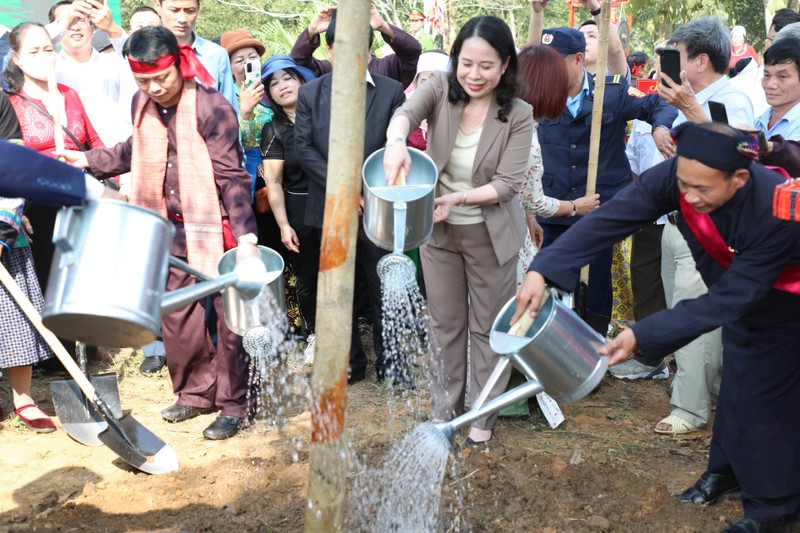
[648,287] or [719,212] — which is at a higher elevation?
[719,212]

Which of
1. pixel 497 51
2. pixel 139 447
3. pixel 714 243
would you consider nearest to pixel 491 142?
pixel 497 51

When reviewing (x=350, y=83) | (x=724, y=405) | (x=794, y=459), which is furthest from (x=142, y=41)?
(x=794, y=459)

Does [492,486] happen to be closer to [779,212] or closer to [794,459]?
[794,459]

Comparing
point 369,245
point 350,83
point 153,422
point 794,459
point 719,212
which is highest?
point 350,83

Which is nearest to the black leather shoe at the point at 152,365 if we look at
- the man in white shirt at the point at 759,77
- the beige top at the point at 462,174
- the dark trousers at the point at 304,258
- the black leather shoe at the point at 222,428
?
the dark trousers at the point at 304,258

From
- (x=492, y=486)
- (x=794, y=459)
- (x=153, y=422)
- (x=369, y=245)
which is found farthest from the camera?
(x=369, y=245)

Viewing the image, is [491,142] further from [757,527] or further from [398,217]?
[757,527]

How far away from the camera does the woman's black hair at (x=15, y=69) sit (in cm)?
455

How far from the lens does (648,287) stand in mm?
5125

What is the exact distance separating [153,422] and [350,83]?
270 cm

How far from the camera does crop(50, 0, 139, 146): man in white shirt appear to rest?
202 inches

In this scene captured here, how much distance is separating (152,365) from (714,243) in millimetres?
3523

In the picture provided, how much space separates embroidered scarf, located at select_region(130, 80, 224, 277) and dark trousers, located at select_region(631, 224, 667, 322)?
2.60m

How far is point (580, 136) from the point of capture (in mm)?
4922
